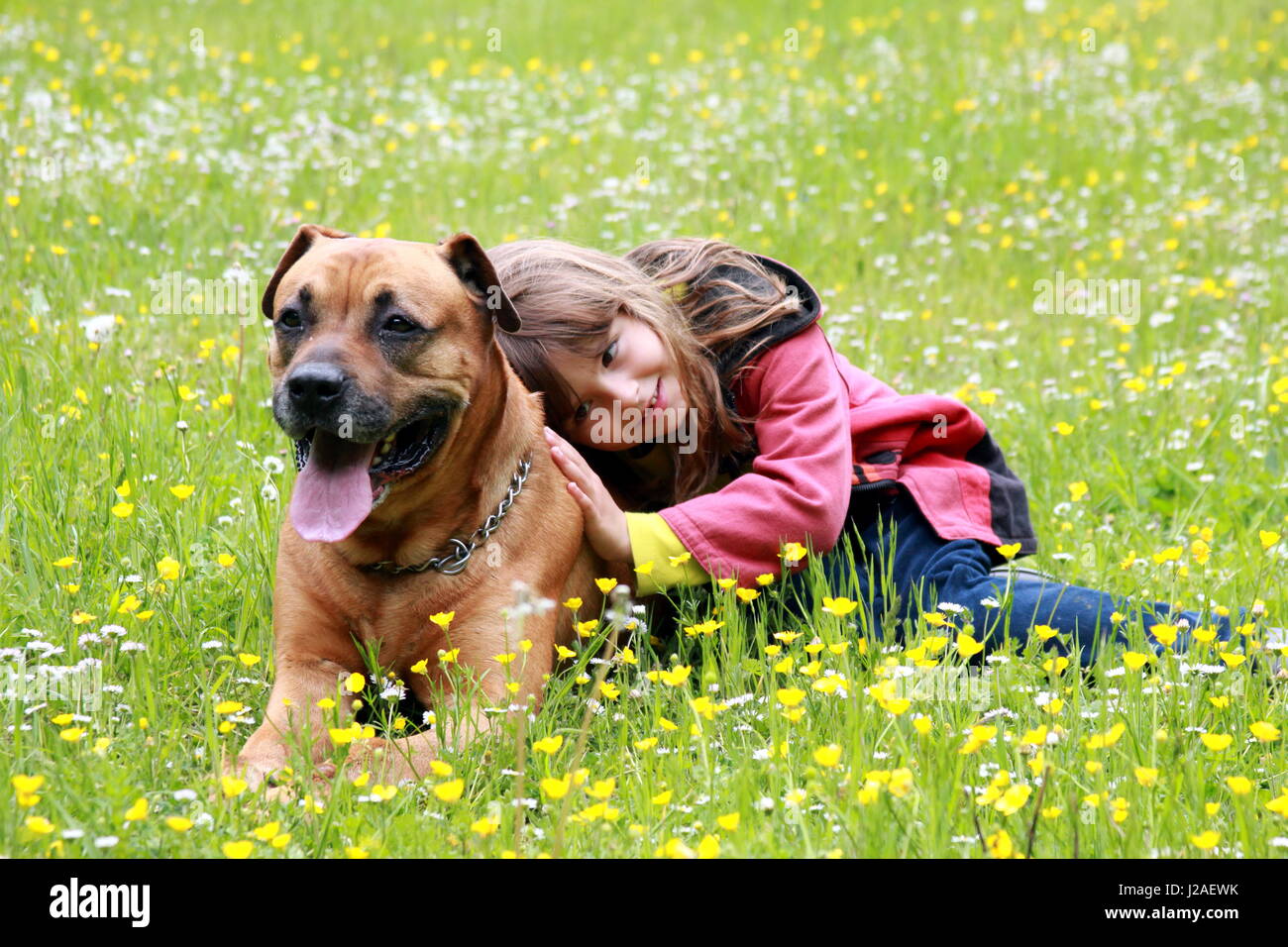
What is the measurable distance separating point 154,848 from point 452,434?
4.01ft

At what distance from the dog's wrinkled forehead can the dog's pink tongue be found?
31cm

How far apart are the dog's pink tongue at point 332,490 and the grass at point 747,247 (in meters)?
0.49

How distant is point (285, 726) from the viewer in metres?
3.02

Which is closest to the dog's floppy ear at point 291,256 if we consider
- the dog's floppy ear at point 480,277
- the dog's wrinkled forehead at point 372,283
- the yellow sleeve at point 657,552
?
the dog's wrinkled forehead at point 372,283

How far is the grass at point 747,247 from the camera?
8.34 ft

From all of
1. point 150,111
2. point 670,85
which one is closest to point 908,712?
point 150,111

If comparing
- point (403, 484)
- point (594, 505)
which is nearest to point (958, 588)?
point (594, 505)

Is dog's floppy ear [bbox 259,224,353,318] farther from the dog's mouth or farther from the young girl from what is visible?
the young girl

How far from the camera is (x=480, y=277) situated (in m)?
3.29

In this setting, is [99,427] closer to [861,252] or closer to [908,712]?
[908,712]

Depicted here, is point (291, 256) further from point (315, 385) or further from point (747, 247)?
point (747, 247)
